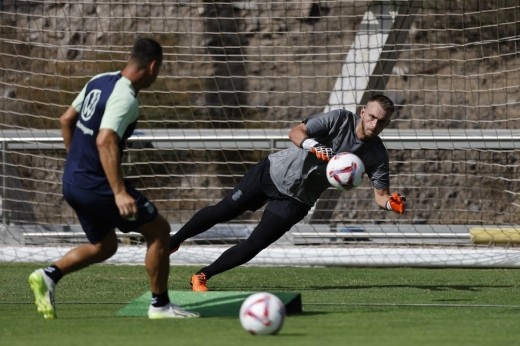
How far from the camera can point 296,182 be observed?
897 cm

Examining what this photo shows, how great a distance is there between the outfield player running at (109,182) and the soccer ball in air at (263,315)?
0.94 m

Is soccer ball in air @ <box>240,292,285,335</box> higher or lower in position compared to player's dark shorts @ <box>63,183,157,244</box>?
lower

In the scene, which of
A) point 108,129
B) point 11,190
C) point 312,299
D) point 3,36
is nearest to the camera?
point 108,129

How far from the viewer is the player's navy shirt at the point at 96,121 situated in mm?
6695

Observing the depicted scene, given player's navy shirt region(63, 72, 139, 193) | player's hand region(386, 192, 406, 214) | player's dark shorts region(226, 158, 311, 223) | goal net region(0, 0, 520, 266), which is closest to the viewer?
player's navy shirt region(63, 72, 139, 193)

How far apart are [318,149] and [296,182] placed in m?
0.73

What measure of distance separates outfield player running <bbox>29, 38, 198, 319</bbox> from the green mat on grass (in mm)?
253

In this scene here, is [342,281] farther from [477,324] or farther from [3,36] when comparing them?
[3,36]

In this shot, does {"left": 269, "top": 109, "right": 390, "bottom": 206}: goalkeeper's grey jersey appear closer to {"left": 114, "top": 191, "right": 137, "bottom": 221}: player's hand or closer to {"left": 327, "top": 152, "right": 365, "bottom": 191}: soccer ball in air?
{"left": 327, "top": 152, "right": 365, "bottom": 191}: soccer ball in air

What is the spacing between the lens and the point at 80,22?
14.5m

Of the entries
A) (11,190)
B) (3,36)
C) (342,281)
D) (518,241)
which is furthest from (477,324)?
(3,36)

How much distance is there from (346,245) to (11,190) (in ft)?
13.0

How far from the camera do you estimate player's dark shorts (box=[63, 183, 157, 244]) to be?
6852 millimetres

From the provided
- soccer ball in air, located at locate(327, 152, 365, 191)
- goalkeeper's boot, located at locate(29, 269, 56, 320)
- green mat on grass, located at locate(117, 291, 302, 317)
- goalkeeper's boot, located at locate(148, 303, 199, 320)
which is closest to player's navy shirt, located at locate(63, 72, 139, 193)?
goalkeeper's boot, located at locate(29, 269, 56, 320)
